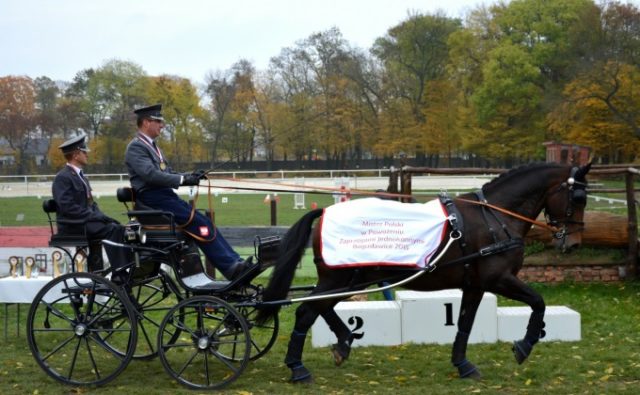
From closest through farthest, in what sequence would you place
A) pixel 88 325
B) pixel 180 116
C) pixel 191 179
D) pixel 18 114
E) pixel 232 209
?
pixel 191 179 → pixel 88 325 → pixel 232 209 → pixel 180 116 → pixel 18 114

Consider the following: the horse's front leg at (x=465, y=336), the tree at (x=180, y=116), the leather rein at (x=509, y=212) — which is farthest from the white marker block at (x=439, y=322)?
the tree at (x=180, y=116)

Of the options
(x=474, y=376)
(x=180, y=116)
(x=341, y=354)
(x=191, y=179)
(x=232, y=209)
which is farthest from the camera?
(x=180, y=116)

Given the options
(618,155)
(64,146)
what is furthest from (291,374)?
(618,155)

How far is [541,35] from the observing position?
4988 cm

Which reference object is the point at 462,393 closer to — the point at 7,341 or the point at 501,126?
the point at 7,341

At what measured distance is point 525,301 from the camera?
6750 mm

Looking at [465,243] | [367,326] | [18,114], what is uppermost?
[18,114]

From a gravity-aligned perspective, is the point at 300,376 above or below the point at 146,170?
below

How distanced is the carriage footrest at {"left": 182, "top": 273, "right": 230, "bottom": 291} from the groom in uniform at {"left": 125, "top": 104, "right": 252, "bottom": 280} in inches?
4.2

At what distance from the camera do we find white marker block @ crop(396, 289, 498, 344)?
8305 mm

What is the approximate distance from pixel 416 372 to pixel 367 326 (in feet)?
3.93

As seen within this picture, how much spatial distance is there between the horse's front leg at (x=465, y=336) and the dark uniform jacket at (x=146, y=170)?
2.67 m

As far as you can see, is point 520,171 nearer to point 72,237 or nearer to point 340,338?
point 340,338

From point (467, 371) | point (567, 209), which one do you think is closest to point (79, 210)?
point (467, 371)
